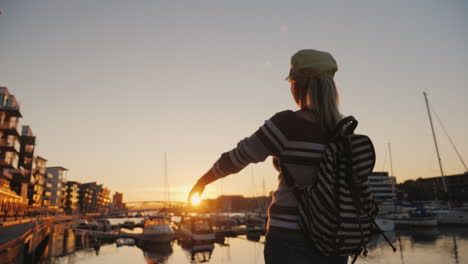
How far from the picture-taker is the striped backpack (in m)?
1.87

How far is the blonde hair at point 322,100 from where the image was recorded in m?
2.12

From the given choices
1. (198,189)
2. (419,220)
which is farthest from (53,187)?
(198,189)

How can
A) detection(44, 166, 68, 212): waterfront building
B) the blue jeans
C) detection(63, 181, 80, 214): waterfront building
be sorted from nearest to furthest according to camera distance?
the blue jeans, detection(44, 166, 68, 212): waterfront building, detection(63, 181, 80, 214): waterfront building

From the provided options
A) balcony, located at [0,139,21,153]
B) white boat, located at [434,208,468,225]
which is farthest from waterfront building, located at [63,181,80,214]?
white boat, located at [434,208,468,225]

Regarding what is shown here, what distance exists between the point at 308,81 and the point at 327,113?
302 millimetres

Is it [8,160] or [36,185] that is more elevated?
[8,160]

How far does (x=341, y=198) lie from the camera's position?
1.87m

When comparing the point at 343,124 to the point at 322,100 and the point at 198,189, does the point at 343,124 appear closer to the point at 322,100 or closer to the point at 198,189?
the point at 322,100

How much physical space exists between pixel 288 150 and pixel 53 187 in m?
159

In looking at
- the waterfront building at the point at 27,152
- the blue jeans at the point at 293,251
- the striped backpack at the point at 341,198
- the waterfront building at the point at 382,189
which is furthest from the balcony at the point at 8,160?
the waterfront building at the point at 382,189

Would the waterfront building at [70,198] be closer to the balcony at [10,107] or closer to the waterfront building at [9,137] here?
the waterfront building at [9,137]

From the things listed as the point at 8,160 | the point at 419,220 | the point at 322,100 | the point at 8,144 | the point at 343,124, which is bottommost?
the point at 419,220

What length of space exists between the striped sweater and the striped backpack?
68 mm

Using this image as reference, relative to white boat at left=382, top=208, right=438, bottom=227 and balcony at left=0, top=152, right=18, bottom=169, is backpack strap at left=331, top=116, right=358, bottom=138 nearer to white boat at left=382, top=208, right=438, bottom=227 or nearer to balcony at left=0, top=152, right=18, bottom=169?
balcony at left=0, top=152, right=18, bottom=169
